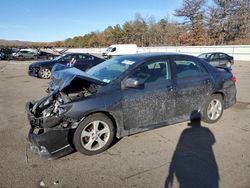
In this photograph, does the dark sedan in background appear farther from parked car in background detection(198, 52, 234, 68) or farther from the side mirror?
the side mirror

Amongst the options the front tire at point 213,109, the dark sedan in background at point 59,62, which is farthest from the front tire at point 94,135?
the dark sedan in background at point 59,62

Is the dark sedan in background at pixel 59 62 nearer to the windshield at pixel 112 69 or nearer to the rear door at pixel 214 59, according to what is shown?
the windshield at pixel 112 69

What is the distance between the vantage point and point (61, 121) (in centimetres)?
422

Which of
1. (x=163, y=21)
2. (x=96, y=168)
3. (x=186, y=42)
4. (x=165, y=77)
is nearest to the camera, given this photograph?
(x=96, y=168)

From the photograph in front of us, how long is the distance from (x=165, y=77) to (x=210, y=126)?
162 centimetres

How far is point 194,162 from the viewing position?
163 inches

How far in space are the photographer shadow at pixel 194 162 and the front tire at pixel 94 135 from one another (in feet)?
3.76

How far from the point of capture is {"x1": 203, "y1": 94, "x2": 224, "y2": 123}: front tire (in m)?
5.97

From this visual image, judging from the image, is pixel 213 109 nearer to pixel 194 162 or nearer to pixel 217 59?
pixel 194 162

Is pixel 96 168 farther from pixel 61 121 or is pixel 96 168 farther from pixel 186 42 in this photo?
pixel 186 42

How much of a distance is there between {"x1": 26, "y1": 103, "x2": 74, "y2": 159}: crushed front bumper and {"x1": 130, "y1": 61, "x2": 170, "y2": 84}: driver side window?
1558mm

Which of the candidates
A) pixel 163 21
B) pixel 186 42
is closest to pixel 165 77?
pixel 186 42

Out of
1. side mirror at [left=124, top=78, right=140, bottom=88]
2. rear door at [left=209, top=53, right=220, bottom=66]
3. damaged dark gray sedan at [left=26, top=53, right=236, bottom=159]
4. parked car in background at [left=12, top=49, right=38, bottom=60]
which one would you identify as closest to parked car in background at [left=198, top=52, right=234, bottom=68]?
rear door at [left=209, top=53, right=220, bottom=66]

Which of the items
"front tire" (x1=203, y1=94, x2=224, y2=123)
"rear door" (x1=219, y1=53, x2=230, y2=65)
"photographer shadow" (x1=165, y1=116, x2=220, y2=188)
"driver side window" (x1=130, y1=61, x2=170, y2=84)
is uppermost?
"driver side window" (x1=130, y1=61, x2=170, y2=84)
